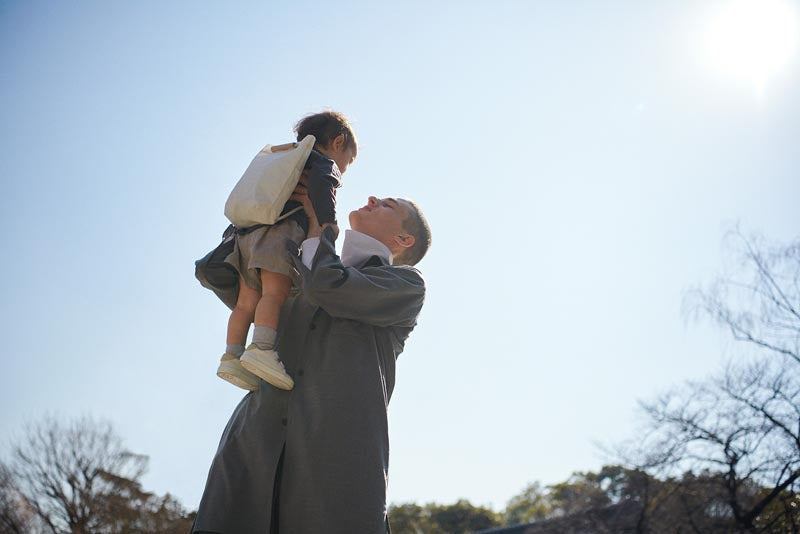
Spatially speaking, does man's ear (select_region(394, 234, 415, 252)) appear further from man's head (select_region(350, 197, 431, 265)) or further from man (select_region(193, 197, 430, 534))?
man (select_region(193, 197, 430, 534))

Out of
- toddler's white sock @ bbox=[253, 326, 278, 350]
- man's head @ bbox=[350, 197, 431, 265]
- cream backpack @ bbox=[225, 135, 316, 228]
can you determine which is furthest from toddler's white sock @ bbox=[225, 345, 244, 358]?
man's head @ bbox=[350, 197, 431, 265]

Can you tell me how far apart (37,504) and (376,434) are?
24924 mm

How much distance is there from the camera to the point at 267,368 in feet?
6.54

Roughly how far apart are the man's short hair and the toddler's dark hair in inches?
14.2

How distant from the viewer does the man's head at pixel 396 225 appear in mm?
2531

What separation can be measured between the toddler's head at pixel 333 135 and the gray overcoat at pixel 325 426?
1.97 ft

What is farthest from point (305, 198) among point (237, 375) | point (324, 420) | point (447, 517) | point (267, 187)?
point (447, 517)

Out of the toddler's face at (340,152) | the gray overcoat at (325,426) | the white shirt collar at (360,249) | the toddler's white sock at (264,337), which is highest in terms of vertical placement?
the toddler's face at (340,152)

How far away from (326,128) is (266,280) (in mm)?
739

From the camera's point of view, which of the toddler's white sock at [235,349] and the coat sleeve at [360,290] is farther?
Result: the toddler's white sock at [235,349]

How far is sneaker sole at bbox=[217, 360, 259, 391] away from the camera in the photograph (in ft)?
7.18

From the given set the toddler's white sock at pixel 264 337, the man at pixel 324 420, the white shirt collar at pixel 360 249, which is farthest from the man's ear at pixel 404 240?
the toddler's white sock at pixel 264 337

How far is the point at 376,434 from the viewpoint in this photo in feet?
6.29

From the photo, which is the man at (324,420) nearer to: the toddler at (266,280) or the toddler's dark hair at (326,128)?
the toddler at (266,280)
